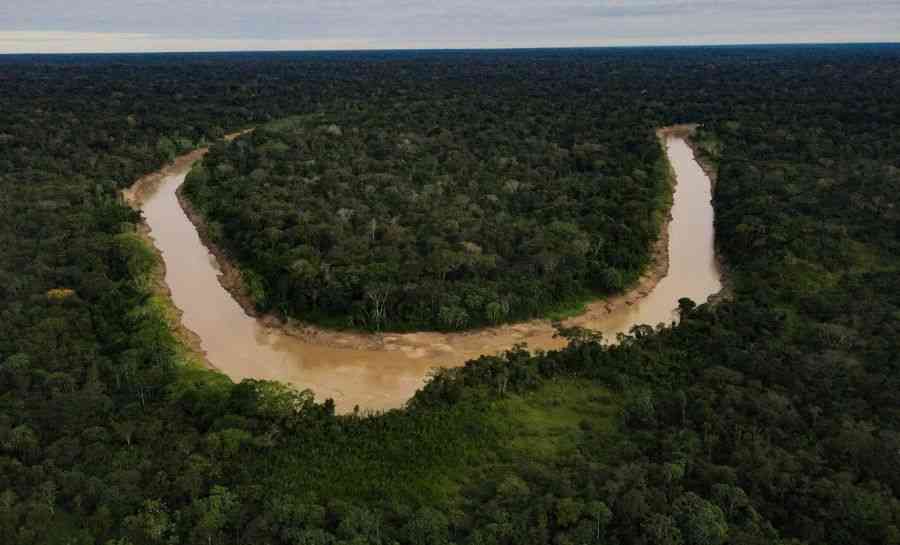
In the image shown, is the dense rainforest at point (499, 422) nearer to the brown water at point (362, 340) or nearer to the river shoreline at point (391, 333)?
the brown water at point (362, 340)

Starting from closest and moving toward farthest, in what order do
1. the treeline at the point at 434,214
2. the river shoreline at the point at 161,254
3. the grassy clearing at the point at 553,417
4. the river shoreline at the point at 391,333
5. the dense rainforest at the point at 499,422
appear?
the dense rainforest at the point at 499,422, the grassy clearing at the point at 553,417, the river shoreline at the point at 161,254, the river shoreline at the point at 391,333, the treeline at the point at 434,214

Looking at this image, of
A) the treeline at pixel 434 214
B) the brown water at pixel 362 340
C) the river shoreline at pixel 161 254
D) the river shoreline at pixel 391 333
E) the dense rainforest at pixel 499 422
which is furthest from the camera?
the treeline at pixel 434 214

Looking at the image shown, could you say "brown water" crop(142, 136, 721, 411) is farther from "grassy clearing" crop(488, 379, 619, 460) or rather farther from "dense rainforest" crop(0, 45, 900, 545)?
"grassy clearing" crop(488, 379, 619, 460)

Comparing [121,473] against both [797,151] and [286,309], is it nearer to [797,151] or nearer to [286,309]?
[286,309]

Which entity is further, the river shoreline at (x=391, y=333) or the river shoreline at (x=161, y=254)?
the river shoreline at (x=391, y=333)

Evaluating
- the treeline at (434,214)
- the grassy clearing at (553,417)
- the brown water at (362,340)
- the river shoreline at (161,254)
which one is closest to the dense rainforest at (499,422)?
the grassy clearing at (553,417)
